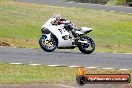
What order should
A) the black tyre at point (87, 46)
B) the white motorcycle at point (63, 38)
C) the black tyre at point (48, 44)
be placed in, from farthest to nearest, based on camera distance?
the black tyre at point (87, 46)
the white motorcycle at point (63, 38)
the black tyre at point (48, 44)

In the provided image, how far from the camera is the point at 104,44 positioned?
26391mm

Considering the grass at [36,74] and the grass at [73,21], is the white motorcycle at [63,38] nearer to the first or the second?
the grass at [73,21]

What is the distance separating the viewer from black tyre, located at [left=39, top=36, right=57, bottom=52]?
714 inches

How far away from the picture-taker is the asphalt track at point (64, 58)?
51.1 feet

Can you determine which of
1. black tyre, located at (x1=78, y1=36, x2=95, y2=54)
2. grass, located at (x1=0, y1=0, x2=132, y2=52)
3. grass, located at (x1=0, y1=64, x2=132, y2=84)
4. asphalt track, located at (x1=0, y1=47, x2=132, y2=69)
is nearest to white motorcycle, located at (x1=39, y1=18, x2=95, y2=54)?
black tyre, located at (x1=78, y1=36, x2=95, y2=54)

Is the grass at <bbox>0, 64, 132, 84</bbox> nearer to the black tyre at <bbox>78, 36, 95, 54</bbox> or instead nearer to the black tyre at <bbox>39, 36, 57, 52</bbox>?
the black tyre at <bbox>39, 36, 57, 52</bbox>

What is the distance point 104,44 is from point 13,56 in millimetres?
10976

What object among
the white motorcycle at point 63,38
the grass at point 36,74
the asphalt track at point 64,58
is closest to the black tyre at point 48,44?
the white motorcycle at point 63,38

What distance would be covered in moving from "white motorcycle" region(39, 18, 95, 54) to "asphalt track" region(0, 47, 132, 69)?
303 mm

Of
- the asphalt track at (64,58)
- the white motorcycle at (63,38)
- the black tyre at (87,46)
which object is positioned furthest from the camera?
the black tyre at (87,46)

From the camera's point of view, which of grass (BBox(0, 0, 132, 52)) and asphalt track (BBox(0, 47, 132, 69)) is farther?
grass (BBox(0, 0, 132, 52))

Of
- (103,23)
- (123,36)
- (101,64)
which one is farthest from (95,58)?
(103,23)

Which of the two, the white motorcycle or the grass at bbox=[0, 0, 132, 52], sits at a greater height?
the white motorcycle

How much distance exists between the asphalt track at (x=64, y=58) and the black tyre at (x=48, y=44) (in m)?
0.19
